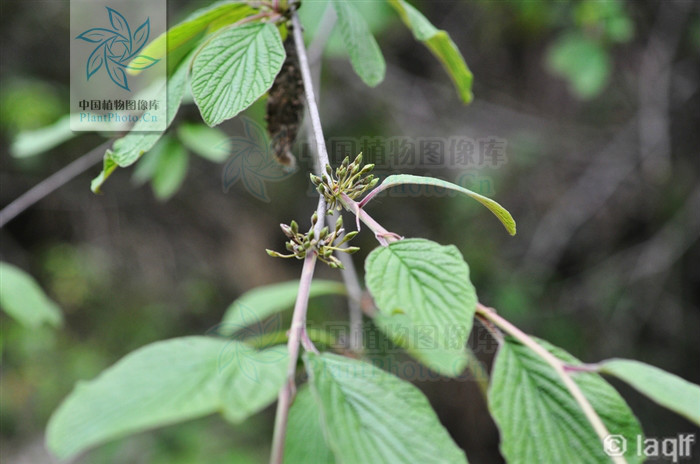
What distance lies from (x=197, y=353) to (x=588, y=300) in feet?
7.56

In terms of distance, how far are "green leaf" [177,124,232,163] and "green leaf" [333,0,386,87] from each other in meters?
0.46

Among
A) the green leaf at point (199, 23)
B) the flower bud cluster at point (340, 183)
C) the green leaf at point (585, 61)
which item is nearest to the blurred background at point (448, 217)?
the green leaf at point (585, 61)

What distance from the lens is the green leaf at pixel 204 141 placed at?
1.03 metres

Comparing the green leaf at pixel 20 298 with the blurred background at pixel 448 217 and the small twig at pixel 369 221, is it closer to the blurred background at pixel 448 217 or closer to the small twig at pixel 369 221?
the small twig at pixel 369 221

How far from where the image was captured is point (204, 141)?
103 cm

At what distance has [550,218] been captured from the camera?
2389 millimetres

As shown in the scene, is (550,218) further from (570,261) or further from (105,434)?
(105,434)

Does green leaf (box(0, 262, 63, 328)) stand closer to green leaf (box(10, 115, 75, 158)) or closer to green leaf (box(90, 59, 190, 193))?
green leaf (box(10, 115, 75, 158))

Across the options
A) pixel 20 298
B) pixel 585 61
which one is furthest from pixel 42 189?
pixel 585 61

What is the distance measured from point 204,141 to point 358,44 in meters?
0.50

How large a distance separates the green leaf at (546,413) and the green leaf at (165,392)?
0.21 metres

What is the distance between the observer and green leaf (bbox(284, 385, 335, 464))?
37 cm

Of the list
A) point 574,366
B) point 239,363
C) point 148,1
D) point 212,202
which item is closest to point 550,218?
point 212,202

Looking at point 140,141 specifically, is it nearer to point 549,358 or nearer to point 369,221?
point 369,221
